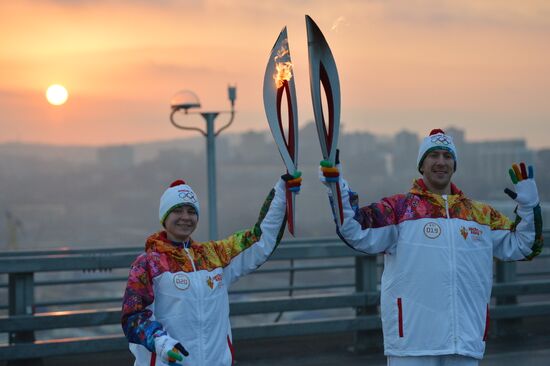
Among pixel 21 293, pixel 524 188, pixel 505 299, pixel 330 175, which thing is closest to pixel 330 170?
pixel 330 175

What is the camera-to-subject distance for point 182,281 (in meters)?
3.76

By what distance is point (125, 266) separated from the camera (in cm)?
630

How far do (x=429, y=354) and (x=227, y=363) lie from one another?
94 cm

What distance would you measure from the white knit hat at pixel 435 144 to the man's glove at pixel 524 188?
1.00 feet

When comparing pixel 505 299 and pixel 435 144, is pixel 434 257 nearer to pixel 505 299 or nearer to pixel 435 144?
pixel 435 144

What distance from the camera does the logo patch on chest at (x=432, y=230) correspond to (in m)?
4.03

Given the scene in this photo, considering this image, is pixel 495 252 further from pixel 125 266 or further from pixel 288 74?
pixel 125 266

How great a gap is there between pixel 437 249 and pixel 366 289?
10.3ft

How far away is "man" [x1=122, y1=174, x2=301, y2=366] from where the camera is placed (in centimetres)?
369

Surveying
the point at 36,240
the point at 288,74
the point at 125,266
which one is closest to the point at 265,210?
the point at 288,74

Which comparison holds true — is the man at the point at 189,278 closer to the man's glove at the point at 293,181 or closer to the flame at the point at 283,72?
the man's glove at the point at 293,181

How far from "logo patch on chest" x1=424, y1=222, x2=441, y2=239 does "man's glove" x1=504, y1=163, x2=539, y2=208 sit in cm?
38

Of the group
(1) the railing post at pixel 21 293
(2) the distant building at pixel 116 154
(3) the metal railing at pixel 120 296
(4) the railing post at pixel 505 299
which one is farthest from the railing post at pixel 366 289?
(2) the distant building at pixel 116 154

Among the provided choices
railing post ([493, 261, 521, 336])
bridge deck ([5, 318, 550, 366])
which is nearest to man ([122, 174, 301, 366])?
bridge deck ([5, 318, 550, 366])
